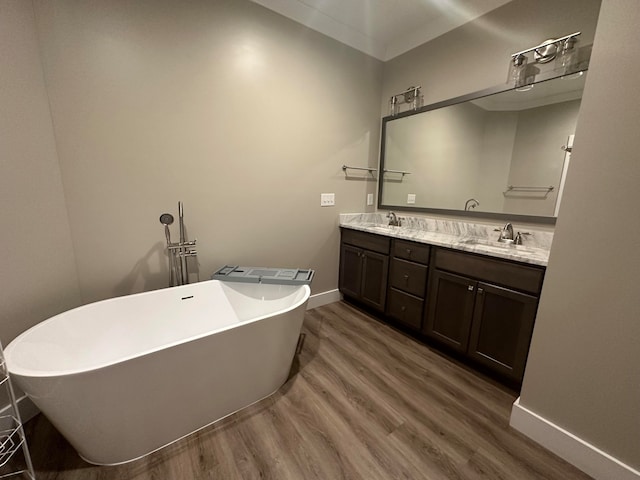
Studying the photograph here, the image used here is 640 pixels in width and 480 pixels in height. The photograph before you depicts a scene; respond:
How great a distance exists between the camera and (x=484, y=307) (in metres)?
1.58

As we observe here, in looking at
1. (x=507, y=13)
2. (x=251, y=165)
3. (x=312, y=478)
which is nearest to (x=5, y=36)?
(x=251, y=165)

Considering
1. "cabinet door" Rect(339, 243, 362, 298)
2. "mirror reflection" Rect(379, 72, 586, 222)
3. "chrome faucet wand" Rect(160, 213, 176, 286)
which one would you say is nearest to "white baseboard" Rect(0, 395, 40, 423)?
"chrome faucet wand" Rect(160, 213, 176, 286)

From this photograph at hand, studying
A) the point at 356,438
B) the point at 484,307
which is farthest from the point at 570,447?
the point at 356,438

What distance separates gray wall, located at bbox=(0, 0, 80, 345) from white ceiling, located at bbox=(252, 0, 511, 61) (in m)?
1.44

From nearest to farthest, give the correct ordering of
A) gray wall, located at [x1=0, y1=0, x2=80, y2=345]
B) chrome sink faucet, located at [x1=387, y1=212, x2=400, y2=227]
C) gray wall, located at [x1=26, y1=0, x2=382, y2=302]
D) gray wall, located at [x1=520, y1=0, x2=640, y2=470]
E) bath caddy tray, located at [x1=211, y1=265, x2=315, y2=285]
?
gray wall, located at [x1=520, y1=0, x2=640, y2=470] → gray wall, located at [x1=0, y1=0, x2=80, y2=345] → gray wall, located at [x1=26, y1=0, x2=382, y2=302] → bath caddy tray, located at [x1=211, y1=265, x2=315, y2=285] → chrome sink faucet, located at [x1=387, y1=212, x2=400, y2=227]

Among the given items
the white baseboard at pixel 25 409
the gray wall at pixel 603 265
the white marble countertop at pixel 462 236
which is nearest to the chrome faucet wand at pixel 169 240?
the white baseboard at pixel 25 409

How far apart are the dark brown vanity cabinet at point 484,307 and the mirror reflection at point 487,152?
58 cm

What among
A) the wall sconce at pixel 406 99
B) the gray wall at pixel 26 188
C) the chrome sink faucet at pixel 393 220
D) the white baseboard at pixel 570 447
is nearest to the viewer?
the white baseboard at pixel 570 447

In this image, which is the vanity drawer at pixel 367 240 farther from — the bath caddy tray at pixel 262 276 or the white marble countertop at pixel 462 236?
the bath caddy tray at pixel 262 276

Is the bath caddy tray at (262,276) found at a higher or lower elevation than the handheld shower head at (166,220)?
lower

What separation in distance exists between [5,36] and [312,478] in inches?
95.8

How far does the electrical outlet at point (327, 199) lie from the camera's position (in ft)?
7.98

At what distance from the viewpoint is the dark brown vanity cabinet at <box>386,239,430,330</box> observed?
192 centimetres

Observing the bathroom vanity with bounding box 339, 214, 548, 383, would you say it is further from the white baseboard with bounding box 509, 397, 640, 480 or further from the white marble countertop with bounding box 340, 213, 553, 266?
the white baseboard with bounding box 509, 397, 640, 480
